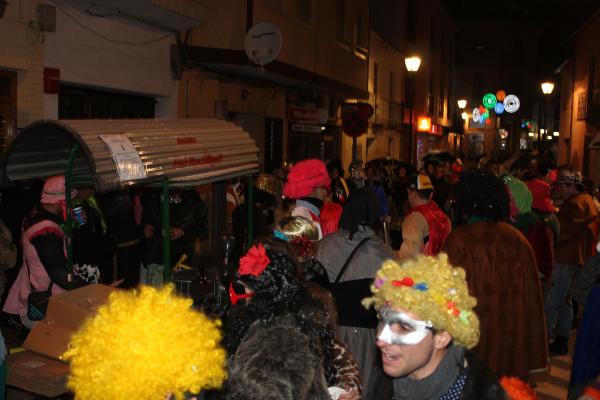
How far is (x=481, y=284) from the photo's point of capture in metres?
5.43

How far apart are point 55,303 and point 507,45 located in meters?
63.9

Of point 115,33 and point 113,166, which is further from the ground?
point 115,33

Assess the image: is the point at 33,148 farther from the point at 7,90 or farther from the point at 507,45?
the point at 507,45

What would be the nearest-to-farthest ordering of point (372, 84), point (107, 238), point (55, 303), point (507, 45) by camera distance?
point (55, 303) < point (107, 238) < point (372, 84) < point (507, 45)

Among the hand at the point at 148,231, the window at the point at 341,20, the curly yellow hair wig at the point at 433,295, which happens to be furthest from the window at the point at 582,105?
the curly yellow hair wig at the point at 433,295

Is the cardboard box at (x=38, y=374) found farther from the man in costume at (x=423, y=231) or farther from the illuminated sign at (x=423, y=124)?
the illuminated sign at (x=423, y=124)

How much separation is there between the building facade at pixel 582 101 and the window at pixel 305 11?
9190 millimetres

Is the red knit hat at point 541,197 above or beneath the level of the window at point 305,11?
beneath

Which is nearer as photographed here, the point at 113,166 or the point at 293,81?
the point at 113,166

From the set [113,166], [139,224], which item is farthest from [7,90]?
[113,166]

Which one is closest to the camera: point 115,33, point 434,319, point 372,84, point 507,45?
point 434,319

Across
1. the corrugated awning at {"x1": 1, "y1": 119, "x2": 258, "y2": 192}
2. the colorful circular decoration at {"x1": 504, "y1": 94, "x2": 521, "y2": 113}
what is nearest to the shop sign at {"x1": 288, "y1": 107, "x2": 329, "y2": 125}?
the corrugated awning at {"x1": 1, "y1": 119, "x2": 258, "y2": 192}

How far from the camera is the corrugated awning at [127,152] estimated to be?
5477 mm

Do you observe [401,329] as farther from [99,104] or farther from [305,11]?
[305,11]
